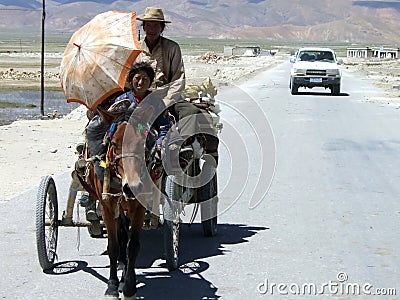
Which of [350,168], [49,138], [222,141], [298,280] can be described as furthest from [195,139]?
[49,138]

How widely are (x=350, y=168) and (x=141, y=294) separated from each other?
23.4ft

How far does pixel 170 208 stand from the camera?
273 inches

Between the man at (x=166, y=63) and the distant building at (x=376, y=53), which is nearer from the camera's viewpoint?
the man at (x=166, y=63)

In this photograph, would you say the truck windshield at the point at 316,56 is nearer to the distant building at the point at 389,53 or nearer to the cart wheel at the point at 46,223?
the cart wheel at the point at 46,223

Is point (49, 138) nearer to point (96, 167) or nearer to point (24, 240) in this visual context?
point (24, 240)

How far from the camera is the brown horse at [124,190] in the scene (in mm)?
5865

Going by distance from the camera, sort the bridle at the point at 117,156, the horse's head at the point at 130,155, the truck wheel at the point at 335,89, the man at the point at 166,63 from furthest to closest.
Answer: the truck wheel at the point at 335,89, the man at the point at 166,63, the bridle at the point at 117,156, the horse's head at the point at 130,155

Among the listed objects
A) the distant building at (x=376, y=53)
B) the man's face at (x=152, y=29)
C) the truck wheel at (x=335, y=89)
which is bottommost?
the distant building at (x=376, y=53)

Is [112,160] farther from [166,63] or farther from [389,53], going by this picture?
[389,53]

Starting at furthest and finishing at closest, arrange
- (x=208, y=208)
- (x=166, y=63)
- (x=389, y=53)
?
(x=389, y=53)
(x=208, y=208)
(x=166, y=63)
